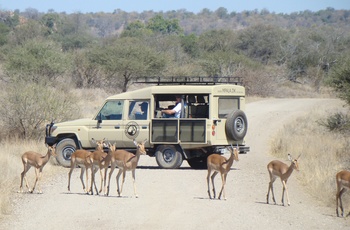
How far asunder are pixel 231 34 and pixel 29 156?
71884 mm

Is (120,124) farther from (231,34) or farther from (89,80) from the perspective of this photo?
(231,34)

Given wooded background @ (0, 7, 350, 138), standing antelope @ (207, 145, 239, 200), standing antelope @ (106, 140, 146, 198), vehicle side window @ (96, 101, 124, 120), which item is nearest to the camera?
standing antelope @ (207, 145, 239, 200)

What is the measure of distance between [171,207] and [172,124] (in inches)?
247

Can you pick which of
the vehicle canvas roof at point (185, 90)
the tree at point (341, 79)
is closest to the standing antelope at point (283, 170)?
the vehicle canvas roof at point (185, 90)

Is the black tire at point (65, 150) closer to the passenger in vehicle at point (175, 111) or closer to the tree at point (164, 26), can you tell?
the passenger in vehicle at point (175, 111)

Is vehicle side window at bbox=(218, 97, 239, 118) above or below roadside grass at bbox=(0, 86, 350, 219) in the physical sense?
above

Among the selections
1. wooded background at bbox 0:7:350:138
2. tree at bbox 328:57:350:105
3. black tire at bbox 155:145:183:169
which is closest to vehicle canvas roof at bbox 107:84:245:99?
black tire at bbox 155:145:183:169

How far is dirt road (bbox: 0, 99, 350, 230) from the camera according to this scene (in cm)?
1245

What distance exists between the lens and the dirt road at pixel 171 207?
1245 centimetres

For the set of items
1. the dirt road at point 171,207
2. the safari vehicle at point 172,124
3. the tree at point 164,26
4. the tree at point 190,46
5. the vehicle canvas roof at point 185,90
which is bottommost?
the dirt road at point 171,207

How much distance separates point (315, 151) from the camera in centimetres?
2380

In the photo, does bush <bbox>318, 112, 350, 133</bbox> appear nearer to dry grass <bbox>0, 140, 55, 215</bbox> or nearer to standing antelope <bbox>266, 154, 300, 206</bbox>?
dry grass <bbox>0, 140, 55, 215</bbox>

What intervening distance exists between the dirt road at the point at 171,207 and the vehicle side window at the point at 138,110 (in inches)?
60.2

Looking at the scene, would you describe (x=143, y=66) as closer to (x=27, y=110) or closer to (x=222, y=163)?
(x=27, y=110)
